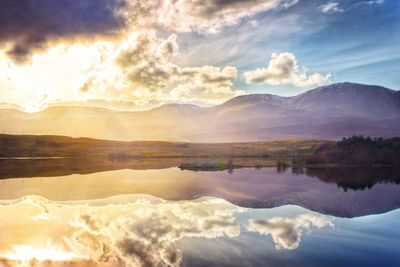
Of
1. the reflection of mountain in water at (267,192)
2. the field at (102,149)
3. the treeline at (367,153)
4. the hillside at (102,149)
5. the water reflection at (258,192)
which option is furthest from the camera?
the hillside at (102,149)

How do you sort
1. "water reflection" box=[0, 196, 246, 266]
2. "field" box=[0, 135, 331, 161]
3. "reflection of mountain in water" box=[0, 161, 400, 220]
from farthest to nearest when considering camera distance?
"field" box=[0, 135, 331, 161]
"reflection of mountain in water" box=[0, 161, 400, 220]
"water reflection" box=[0, 196, 246, 266]

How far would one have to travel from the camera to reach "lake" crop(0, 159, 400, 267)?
1545 cm

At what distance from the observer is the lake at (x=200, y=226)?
1545cm

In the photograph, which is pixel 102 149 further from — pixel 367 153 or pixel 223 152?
pixel 367 153

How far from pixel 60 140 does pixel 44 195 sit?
4919 inches

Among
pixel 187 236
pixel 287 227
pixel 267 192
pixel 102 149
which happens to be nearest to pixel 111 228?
pixel 187 236

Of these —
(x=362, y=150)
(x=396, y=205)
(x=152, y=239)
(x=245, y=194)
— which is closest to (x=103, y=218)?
(x=152, y=239)

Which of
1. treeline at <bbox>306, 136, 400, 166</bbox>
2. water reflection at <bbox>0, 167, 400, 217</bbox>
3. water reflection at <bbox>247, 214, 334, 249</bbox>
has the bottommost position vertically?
water reflection at <bbox>0, 167, 400, 217</bbox>

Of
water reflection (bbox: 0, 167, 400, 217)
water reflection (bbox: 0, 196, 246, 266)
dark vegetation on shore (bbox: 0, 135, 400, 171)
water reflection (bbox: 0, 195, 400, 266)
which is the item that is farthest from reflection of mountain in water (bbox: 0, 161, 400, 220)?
dark vegetation on shore (bbox: 0, 135, 400, 171)

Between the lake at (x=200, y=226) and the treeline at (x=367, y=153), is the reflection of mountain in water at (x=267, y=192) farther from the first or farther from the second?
the treeline at (x=367, y=153)

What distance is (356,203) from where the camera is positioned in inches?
1193

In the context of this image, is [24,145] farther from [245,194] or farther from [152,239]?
[152,239]

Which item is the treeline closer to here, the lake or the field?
the lake

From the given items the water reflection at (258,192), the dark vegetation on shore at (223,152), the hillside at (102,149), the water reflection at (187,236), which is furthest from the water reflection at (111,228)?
the hillside at (102,149)
